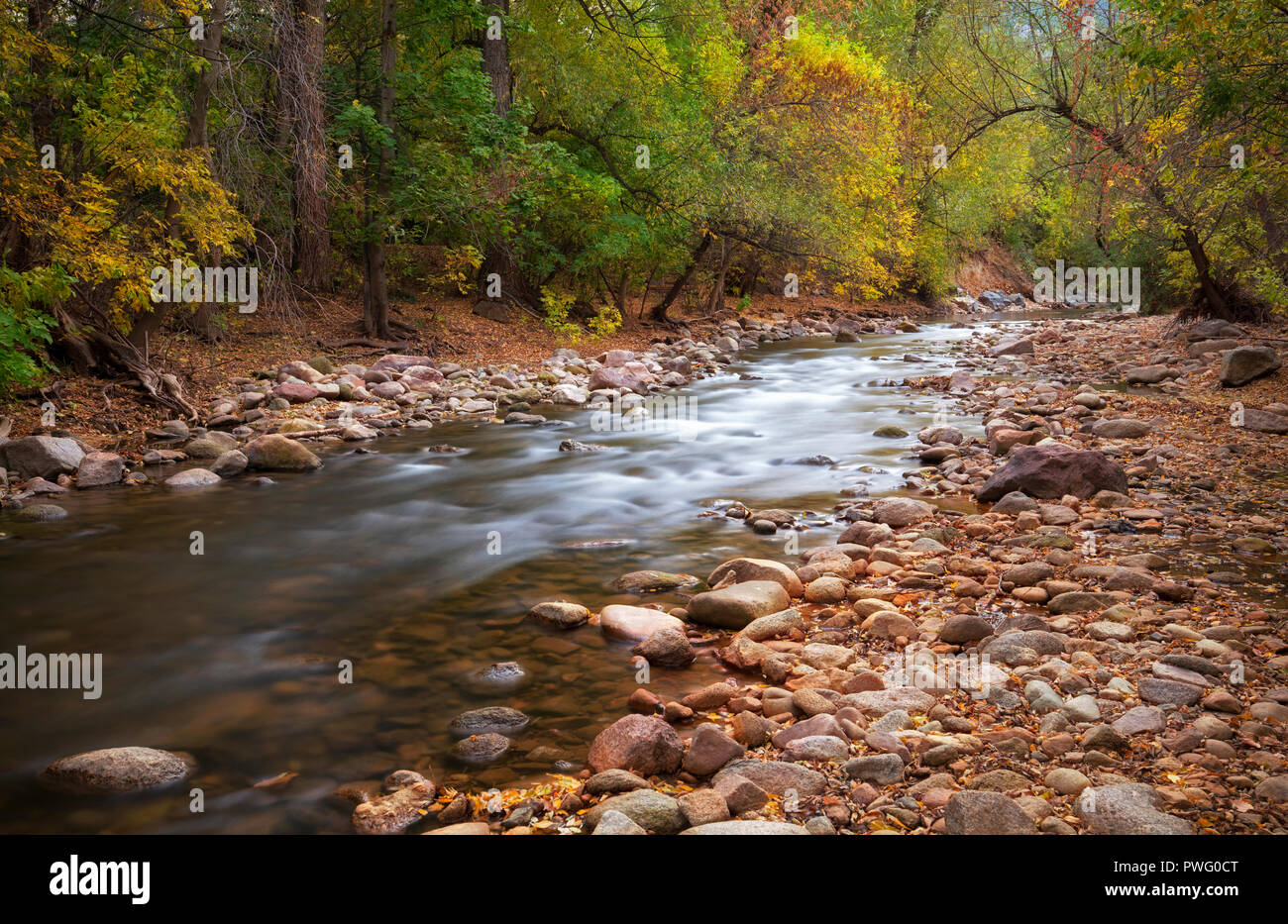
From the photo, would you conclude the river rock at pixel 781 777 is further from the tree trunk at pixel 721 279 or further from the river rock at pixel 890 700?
the tree trunk at pixel 721 279

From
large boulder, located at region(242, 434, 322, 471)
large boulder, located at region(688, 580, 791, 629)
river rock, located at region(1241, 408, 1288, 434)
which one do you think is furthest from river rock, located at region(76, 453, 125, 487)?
river rock, located at region(1241, 408, 1288, 434)

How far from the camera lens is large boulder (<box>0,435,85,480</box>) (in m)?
9.90

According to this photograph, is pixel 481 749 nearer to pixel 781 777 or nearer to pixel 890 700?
pixel 781 777

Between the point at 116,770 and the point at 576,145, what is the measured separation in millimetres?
20984

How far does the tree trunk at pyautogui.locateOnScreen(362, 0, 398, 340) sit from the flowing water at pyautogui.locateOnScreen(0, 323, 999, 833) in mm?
6255

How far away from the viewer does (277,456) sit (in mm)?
11016

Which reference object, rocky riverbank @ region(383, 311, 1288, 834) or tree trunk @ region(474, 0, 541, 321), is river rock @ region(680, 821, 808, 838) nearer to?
rocky riverbank @ region(383, 311, 1288, 834)

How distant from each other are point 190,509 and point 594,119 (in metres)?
15.7

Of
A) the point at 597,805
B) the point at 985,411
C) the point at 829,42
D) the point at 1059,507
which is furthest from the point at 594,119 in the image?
the point at 597,805

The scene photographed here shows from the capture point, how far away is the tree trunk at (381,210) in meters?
17.5

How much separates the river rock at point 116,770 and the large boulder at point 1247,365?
14.9 metres

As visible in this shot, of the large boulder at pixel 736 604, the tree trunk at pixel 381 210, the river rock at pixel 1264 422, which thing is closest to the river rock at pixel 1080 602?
the large boulder at pixel 736 604

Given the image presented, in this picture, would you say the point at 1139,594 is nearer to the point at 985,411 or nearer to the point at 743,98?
the point at 985,411
